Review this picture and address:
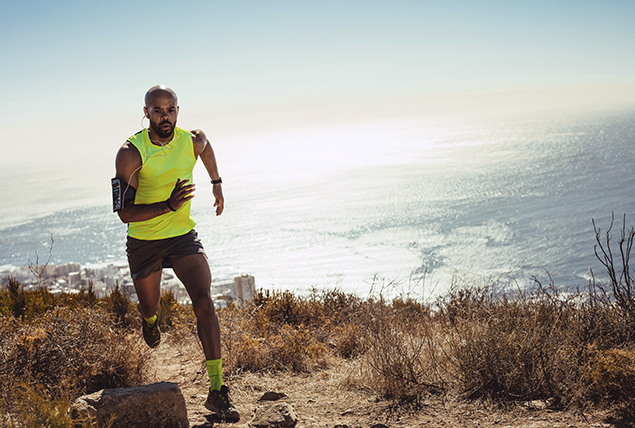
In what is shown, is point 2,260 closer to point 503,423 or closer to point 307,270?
point 307,270

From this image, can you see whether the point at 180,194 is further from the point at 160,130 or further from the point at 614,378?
the point at 614,378

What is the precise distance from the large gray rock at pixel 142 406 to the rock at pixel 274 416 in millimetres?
484

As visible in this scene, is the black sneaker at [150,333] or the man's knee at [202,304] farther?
the black sneaker at [150,333]

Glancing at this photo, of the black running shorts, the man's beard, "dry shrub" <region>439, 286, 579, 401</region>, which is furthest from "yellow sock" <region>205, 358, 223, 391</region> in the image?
"dry shrub" <region>439, 286, 579, 401</region>

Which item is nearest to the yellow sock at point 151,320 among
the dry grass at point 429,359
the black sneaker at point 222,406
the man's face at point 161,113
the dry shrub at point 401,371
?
the dry grass at point 429,359

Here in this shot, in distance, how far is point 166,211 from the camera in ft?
11.1

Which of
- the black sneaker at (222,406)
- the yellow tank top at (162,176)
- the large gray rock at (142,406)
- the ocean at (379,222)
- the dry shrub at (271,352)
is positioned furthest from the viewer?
the ocean at (379,222)

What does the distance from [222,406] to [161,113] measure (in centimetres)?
218

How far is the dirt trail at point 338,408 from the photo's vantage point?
119 inches

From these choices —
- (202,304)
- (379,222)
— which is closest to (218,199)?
(202,304)

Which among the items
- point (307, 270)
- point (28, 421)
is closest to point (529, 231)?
point (307, 270)

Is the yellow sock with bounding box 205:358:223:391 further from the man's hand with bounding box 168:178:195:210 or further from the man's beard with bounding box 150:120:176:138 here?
the man's beard with bounding box 150:120:176:138

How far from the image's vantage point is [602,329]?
395cm

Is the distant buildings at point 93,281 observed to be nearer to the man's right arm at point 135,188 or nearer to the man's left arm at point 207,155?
the man's left arm at point 207,155
